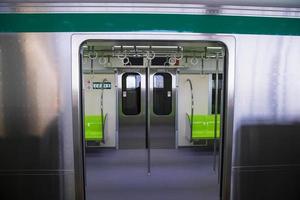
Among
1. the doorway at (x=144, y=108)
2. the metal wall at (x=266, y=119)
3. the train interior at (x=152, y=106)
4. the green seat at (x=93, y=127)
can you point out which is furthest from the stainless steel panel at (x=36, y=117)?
the doorway at (x=144, y=108)

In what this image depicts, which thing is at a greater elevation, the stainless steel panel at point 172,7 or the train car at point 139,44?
the stainless steel panel at point 172,7

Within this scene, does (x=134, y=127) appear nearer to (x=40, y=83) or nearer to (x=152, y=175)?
(x=152, y=175)

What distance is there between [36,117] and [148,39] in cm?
97

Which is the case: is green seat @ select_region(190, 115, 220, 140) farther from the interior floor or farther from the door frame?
the door frame

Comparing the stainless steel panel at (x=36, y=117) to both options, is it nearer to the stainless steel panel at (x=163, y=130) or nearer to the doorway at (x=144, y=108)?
the doorway at (x=144, y=108)

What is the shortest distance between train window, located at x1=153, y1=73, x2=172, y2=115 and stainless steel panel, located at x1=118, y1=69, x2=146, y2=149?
1.11 ft

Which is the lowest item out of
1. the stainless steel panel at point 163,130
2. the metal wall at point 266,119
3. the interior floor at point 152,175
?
the interior floor at point 152,175

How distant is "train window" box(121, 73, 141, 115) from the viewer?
759 centimetres

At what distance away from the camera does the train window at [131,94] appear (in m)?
7.59

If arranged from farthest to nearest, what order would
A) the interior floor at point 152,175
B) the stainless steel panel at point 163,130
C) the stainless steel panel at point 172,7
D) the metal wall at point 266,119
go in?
the stainless steel panel at point 163,130, the interior floor at point 152,175, the metal wall at point 266,119, the stainless steel panel at point 172,7

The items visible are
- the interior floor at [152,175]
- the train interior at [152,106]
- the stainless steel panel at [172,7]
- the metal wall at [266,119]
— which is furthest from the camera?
the train interior at [152,106]

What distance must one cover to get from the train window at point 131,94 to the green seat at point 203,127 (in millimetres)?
1685

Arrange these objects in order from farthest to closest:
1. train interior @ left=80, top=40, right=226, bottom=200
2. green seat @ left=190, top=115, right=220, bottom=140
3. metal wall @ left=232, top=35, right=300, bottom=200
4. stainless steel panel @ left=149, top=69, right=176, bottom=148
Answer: stainless steel panel @ left=149, top=69, right=176, bottom=148, green seat @ left=190, top=115, right=220, bottom=140, train interior @ left=80, top=40, right=226, bottom=200, metal wall @ left=232, top=35, right=300, bottom=200

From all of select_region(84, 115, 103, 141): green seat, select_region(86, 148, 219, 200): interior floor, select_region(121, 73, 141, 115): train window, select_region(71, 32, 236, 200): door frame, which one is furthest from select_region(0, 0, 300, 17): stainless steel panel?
select_region(121, 73, 141, 115): train window
